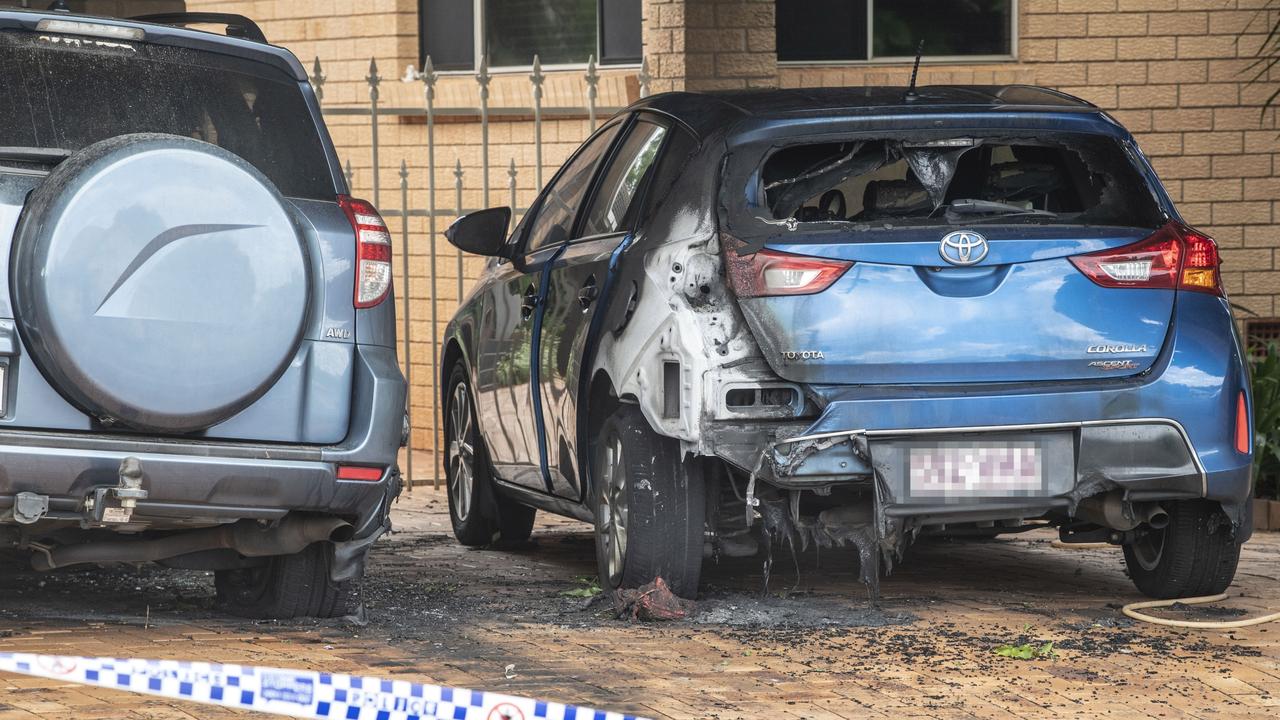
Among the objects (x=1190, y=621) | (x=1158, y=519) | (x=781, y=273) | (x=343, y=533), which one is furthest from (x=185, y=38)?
(x=1190, y=621)

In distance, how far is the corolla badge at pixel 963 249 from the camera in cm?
577

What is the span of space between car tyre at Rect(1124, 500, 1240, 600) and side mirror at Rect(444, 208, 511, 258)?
112 inches

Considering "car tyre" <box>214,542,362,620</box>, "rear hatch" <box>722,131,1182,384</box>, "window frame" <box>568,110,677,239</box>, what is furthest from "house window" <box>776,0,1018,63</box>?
"car tyre" <box>214,542,362,620</box>

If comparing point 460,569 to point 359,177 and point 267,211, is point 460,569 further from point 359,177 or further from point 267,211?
point 359,177

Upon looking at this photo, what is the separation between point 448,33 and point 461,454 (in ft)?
16.1

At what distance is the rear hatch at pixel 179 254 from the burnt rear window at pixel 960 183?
4.82 feet

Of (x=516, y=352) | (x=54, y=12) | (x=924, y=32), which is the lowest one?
(x=516, y=352)

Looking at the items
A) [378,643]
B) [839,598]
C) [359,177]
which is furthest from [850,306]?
[359,177]

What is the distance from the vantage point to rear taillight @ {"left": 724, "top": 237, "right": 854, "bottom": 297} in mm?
5711

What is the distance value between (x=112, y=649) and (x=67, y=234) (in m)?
1.21

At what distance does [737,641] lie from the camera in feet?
18.8

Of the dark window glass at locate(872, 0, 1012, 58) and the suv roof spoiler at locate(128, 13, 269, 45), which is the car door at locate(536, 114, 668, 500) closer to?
the suv roof spoiler at locate(128, 13, 269, 45)

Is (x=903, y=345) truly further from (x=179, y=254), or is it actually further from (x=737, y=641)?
(x=179, y=254)

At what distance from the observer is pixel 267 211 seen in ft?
17.0
